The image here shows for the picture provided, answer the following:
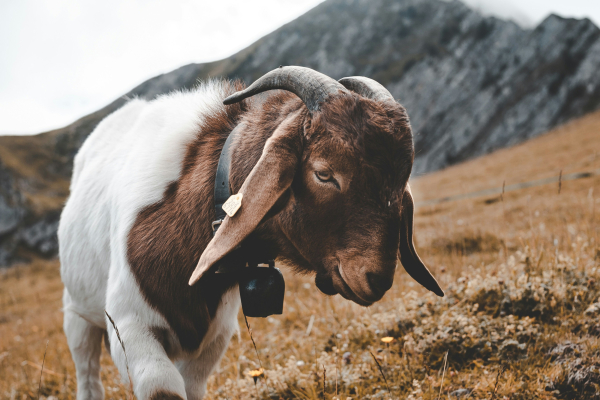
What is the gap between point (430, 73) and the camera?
3863 inches

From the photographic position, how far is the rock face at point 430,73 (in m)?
64.0

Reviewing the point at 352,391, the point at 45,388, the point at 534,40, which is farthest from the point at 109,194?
the point at 534,40

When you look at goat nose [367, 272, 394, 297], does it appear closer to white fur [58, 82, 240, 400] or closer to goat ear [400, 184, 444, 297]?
goat ear [400, 184, 444, 297]

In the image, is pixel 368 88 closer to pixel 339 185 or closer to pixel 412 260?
pixel 339 185

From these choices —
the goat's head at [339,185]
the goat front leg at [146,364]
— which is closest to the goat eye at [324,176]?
the goat's head at [339,185]

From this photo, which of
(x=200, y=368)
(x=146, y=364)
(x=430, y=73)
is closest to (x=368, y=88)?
(x=146, y=364)

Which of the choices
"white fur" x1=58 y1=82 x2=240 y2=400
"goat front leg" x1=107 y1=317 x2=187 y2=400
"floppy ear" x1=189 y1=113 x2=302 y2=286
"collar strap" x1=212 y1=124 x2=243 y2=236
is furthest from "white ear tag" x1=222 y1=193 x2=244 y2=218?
"goat front leg" x1=107 y1=317 x2=187 y2=400

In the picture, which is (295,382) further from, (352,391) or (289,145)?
(289,145)

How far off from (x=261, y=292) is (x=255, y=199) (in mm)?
629

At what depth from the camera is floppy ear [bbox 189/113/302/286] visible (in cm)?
185

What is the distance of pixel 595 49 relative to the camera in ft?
242

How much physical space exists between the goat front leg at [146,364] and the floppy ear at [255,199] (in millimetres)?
750

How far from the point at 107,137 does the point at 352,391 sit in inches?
120

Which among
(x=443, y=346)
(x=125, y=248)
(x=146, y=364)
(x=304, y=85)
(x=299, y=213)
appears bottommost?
(x=443, y=346)
